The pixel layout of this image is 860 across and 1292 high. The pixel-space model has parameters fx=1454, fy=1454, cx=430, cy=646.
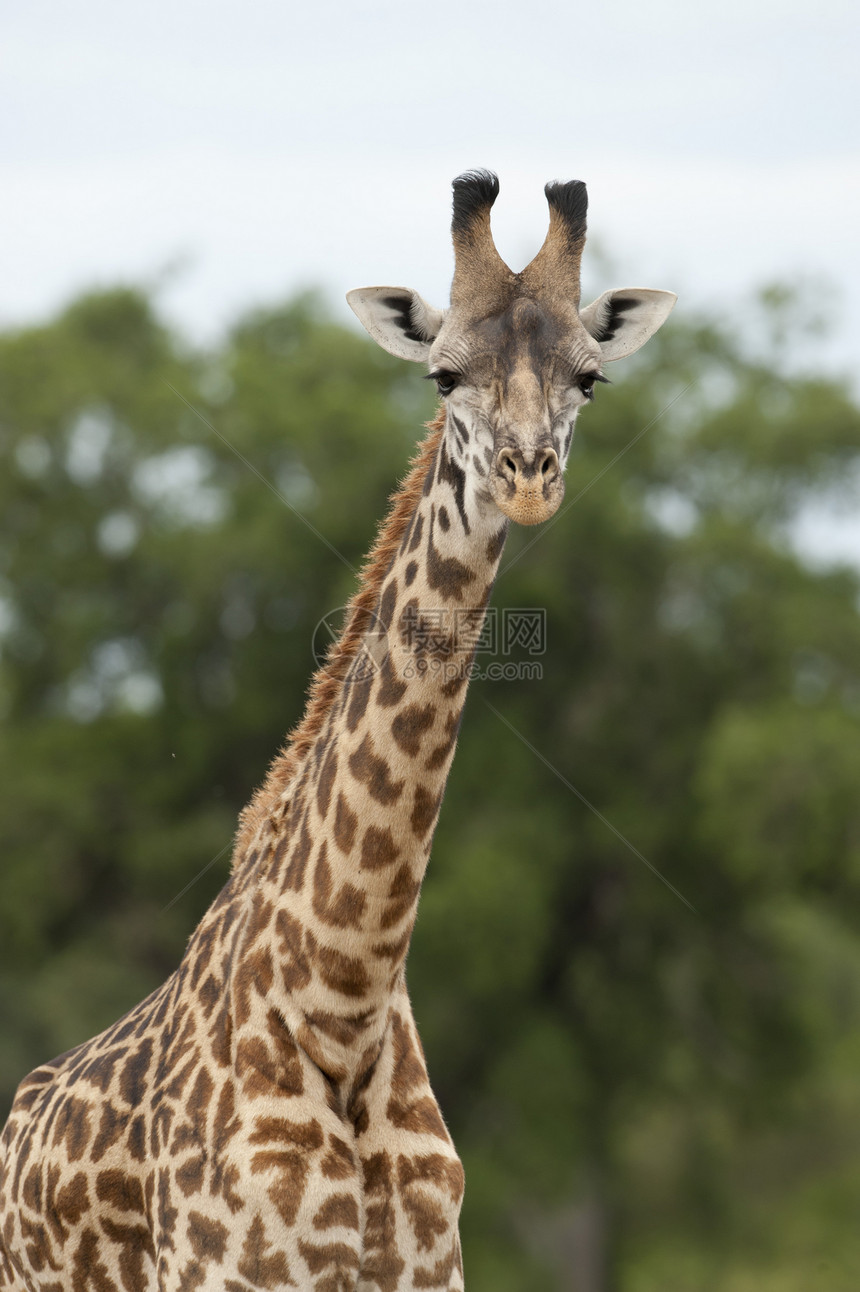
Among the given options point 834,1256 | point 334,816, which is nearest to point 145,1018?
point 334,816

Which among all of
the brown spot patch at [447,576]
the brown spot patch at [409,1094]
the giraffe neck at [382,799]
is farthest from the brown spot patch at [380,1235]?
the brown spot patch at [447,576]

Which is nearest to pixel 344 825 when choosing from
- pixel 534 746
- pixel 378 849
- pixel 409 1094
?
pixel 378 849

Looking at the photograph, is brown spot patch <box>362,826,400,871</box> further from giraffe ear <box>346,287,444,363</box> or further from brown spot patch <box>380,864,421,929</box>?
giraffe ear <box>346,287,444,363</box>

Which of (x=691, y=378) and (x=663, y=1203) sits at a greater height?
(x=691, y=378)

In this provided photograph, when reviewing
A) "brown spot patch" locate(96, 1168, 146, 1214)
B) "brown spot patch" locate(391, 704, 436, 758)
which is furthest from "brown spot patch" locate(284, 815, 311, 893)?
"brown spot patch" locate(96, 1168, 146, 1214)

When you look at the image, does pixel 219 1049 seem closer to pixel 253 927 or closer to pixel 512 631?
pixel 253 927

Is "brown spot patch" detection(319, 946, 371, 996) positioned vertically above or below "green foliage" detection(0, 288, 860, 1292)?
below

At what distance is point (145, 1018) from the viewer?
5805 mm

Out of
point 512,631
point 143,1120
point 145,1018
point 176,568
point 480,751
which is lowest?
point 143,1120

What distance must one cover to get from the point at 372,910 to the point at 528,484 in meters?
1.53

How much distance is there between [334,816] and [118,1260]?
1.93 metres

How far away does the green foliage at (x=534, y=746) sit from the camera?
20547 millimetres

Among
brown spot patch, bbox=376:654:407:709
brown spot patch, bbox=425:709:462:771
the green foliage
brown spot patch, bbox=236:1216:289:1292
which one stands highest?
the green foliage

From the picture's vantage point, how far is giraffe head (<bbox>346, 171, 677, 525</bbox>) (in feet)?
14.3
